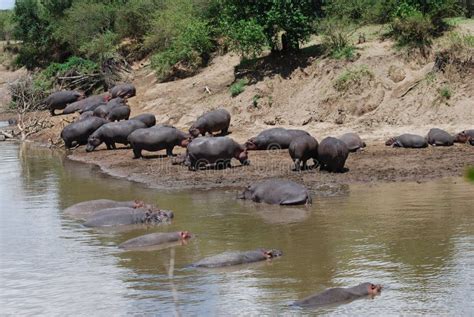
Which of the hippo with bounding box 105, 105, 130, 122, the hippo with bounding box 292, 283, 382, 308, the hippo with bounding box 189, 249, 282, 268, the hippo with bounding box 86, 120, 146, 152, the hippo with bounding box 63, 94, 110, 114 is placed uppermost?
the hippo with bounding box 63, 94, 110, 114

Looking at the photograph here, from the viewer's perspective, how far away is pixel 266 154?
61.5 ft

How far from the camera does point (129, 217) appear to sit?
42.5 feet

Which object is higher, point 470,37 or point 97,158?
point 470,37

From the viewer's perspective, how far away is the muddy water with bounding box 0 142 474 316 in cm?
882

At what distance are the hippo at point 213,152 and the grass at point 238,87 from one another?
716 centimetres

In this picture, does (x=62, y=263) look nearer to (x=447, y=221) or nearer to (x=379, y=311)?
(x=379, y=311)

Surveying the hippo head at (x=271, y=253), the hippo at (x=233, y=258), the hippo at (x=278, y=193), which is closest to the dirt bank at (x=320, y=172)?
the hippo at (x=278, y=193)

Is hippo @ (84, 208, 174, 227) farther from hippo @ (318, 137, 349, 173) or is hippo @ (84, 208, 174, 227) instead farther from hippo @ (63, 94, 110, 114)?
hippo @ (63, 94, 110, 114)

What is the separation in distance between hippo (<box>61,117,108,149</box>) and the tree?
505 centimetres

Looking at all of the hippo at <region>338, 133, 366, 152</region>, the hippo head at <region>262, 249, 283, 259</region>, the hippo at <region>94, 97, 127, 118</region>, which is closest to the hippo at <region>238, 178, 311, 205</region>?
the hippo head at <region>262, 249, 283, 259</region>

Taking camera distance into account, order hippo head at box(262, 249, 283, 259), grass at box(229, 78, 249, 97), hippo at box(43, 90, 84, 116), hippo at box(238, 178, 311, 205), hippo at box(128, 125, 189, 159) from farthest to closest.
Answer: hippo at box(43, 90, 84, 116) → grass at box(229, 78, 249, 97) → hippo at box(128, 125, 189, 159) → hippo at box(238, 178, 311, 205) → hippo head at box(262, 249, 283, 259)

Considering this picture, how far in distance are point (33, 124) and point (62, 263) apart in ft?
57.8

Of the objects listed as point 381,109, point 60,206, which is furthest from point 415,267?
point 381,109

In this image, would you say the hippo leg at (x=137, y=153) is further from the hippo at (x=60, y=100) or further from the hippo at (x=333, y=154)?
the hippo at (x=60, y=100)
